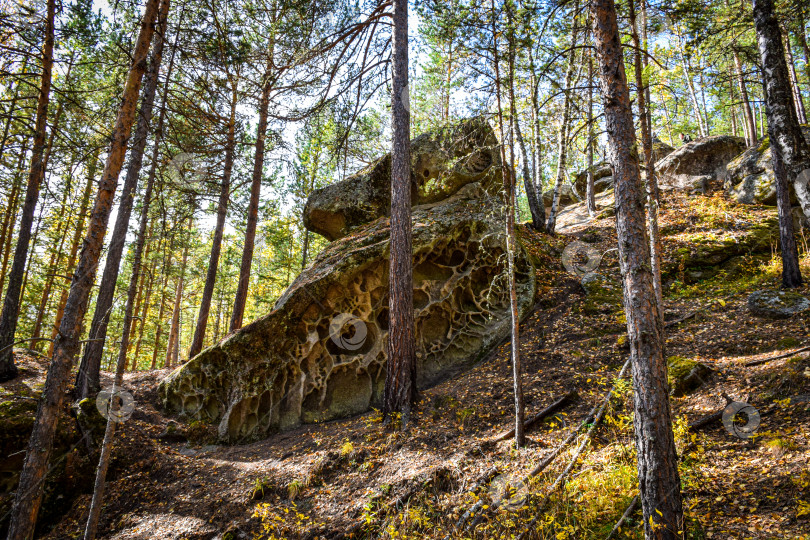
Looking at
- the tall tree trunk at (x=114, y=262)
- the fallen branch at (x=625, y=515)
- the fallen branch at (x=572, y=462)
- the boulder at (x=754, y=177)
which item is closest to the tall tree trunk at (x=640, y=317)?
the fallen branch at (x=625, y=515)

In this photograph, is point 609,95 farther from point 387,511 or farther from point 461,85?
point 387,511

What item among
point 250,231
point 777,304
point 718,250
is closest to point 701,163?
point 718,250

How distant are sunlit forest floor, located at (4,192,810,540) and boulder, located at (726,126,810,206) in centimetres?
168

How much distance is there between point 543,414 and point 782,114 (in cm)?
740

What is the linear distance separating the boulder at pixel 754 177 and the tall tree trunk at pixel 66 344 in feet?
53.6

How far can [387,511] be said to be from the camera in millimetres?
5125

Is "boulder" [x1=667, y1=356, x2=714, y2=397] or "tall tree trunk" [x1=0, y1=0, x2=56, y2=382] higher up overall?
"tall tree trunk" [x1=0, y1=0, x2=56, y2=382]

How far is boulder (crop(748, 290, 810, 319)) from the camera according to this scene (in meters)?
6.55

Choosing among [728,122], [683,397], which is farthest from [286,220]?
[728,122]

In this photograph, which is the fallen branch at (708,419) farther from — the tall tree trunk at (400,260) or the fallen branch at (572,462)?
the tall tree trunk at (400,260)

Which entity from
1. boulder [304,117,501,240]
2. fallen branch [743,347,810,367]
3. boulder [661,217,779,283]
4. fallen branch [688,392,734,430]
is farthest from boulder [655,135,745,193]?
fallen branch [688,392,734,430]

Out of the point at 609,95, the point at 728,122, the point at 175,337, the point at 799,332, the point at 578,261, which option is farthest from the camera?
the point at 728,122

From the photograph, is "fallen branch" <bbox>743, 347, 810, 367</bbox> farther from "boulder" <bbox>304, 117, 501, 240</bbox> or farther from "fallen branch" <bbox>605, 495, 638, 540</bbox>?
"boulder" <bbox>304, 117, 501, 240</bbox>

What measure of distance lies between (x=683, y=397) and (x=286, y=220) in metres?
19.7
